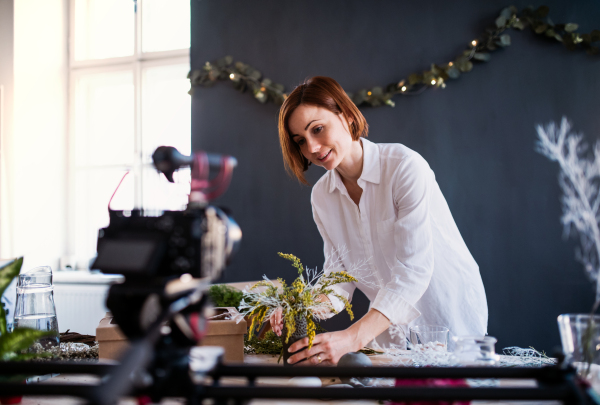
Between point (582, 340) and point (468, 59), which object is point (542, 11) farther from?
point (582, 340)

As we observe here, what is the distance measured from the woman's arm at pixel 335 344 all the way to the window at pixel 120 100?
134 inches

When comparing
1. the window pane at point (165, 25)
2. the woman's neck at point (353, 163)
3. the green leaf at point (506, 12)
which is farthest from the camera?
the window pane at point (165, 25)

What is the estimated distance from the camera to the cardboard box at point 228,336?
111cm

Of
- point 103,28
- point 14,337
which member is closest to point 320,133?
point 14,337

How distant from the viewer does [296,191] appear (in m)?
3.10

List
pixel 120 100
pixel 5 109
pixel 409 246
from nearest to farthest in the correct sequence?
pixel 409 246, pixel 5 109, pixel 120 100

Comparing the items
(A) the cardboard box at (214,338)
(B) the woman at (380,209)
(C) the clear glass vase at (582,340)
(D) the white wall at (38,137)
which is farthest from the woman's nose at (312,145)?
(D) the white wall at (38,137)

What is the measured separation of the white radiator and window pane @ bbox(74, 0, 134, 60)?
7.63ft

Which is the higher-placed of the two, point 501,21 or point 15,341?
point 501,21

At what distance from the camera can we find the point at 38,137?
4.29 meters

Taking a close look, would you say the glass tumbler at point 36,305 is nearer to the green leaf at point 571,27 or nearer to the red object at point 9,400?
the red object at point 9,400

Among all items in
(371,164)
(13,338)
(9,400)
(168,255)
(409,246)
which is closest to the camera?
(168,255)

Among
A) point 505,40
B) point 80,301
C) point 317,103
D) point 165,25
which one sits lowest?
point 80,301

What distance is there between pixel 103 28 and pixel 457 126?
3.80 meters
